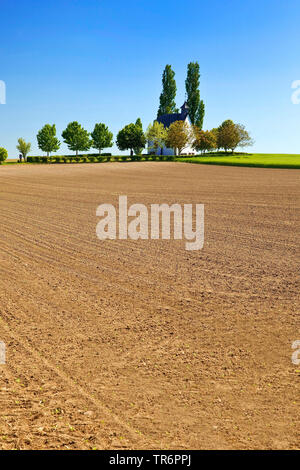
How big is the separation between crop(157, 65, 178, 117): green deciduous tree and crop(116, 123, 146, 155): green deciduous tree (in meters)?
7.67

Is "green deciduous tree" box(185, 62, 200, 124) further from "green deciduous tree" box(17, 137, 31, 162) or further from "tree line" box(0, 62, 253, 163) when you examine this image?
"green deciduous tree" box(17, 137, 31, 162)

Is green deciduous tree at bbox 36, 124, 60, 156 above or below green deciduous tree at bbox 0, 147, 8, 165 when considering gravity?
above

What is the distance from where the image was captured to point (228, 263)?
9320 mm

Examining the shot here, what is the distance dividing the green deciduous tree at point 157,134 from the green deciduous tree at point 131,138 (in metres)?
5.12

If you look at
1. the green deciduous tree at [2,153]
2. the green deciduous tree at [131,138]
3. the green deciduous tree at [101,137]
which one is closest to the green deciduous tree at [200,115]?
the green deciduous tree at [131,138]

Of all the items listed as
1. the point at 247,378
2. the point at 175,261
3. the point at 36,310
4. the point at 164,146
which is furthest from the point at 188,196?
the point at 164,146

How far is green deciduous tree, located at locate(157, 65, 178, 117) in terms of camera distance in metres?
Result: 101

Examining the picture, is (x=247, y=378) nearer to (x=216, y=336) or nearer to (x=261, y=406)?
(x=261, y=406)

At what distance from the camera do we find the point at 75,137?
10362 centimetres

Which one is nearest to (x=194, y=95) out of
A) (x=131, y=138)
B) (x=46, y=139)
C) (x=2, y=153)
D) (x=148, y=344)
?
(x=131, y=138)

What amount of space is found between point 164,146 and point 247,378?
102 meters

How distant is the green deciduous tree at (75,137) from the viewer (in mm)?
103625

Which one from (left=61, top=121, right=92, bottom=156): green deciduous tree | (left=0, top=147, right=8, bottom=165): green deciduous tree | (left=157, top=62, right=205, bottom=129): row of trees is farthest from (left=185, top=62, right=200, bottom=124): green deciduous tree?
(left=0, top=147, right=8, bottom=165): green deciduous tree

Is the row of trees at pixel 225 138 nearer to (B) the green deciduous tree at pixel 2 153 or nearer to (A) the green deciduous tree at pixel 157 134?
(A) the green deciduous tree at pixel 157 134
